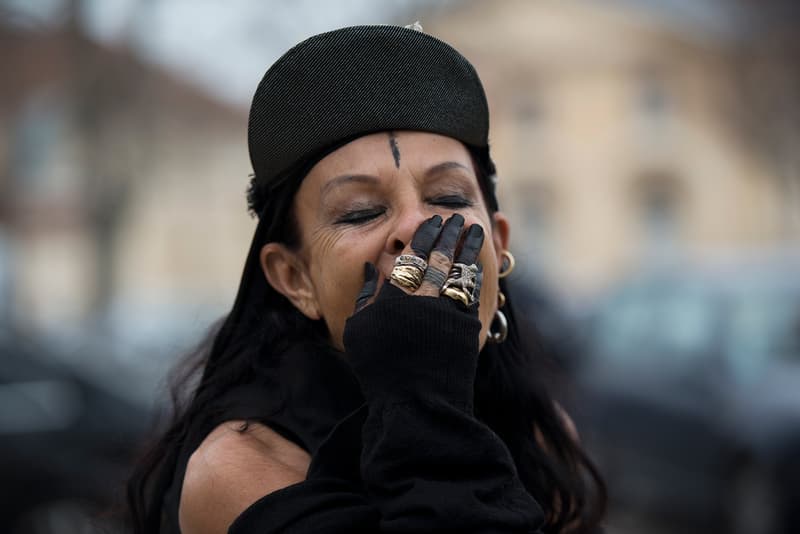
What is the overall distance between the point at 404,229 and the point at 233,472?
50 cm

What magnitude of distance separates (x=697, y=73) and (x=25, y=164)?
2120cm

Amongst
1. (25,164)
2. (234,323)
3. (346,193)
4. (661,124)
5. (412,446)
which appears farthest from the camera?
(661,124)

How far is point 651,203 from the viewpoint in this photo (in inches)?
1361

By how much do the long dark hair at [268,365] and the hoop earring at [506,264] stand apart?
77 millimetres

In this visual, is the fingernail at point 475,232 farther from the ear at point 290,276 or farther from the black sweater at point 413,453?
the ear at point 290,276

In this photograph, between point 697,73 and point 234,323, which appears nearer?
point 234,323

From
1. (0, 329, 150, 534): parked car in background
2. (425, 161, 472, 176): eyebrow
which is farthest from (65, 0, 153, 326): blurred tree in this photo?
(425, 161, 472, 176): eyebrow

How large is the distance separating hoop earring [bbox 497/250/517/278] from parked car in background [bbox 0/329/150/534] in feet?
11.6

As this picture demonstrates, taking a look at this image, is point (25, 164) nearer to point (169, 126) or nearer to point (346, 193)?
point (169, 126)

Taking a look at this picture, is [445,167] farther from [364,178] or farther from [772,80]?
[772,80]

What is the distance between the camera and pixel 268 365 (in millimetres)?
1984

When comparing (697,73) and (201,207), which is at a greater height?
(697,73)

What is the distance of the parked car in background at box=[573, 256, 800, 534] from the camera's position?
5.98 meters

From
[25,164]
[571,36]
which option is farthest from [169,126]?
[571,36]
